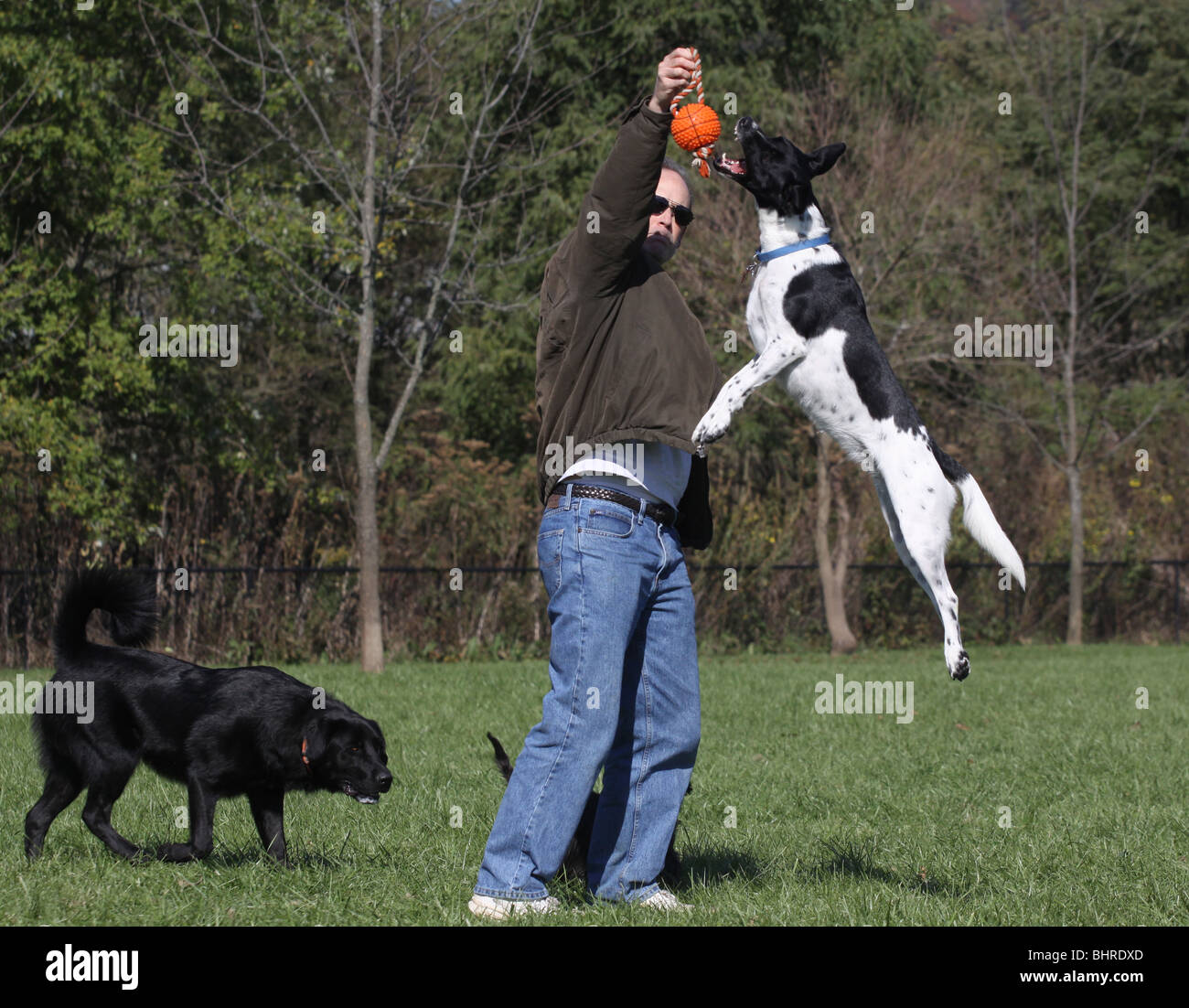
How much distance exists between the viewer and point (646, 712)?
13.4ft

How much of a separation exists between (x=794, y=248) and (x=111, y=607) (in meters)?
3.22

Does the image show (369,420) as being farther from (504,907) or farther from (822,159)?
(504,907)

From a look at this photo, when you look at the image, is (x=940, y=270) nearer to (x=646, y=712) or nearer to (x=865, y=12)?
(x=865, y=12)

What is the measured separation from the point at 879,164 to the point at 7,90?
438 inches

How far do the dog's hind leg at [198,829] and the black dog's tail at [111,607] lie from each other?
835 mm

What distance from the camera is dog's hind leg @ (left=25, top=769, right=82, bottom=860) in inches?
203

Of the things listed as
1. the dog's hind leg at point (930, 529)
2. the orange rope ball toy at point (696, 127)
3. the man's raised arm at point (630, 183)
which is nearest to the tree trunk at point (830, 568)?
the dog's hind leg at point (930, 529)

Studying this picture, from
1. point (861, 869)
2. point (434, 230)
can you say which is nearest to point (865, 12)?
point (434, 230)

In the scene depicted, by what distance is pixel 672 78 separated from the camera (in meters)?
3.41

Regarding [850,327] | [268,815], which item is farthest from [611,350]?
[268,815]

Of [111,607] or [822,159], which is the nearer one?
[822,159]

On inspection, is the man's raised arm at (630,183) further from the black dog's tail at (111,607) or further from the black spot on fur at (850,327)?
the black dog's tail at (111,607)

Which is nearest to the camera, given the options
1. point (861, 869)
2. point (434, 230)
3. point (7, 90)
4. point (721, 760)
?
point (861, 869)
